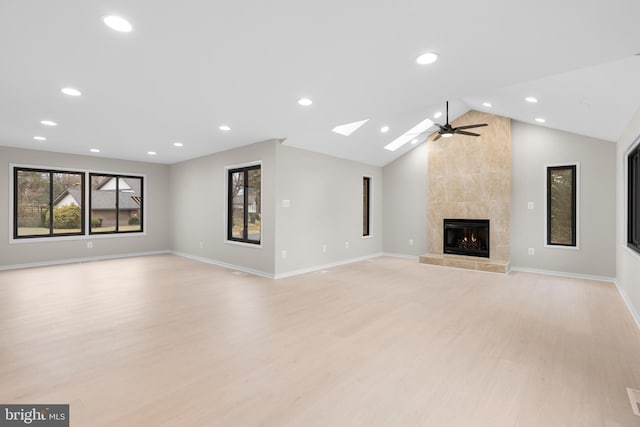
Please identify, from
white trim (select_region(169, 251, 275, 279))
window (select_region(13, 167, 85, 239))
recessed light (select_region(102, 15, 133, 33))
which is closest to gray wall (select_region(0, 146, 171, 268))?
window (select_region(13, 167, 85, 239))

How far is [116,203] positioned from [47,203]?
133cm

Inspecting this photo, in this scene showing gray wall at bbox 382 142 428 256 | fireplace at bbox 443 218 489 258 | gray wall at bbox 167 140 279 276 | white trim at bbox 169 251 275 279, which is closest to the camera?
gray wall at bbox 167 140 279 276

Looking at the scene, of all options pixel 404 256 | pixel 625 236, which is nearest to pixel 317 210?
pixel 404 256

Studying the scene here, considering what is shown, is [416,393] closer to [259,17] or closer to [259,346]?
[259,346]

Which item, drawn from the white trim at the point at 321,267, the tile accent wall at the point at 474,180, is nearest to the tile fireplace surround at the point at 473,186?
the tile accent wall at the point at 474,180

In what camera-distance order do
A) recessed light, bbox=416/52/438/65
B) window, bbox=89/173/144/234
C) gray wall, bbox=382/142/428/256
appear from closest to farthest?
recessed light, bbox=416/52/438/65, window, bbox=89/173/144/234, gray wall, bbox=382/142/428/256

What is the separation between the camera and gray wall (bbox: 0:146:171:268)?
6.19 meters

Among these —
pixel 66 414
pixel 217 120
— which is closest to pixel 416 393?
pixel 66 414

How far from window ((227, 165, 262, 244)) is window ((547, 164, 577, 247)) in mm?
5717

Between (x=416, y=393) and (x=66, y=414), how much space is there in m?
2.23

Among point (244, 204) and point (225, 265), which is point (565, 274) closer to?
point (244, 204)

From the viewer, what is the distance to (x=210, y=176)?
702cm

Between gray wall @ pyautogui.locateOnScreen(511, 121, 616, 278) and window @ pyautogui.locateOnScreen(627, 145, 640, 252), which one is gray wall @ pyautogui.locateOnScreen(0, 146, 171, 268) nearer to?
gray wall @ pyautogui.locateOnScreen(511, 121, 616, 278)

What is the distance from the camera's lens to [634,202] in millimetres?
4066
